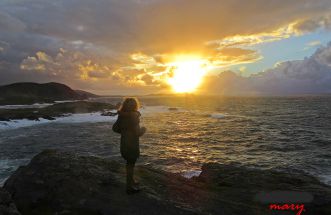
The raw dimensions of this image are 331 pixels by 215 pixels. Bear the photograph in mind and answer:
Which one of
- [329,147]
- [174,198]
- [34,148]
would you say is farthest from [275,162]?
[34,148]

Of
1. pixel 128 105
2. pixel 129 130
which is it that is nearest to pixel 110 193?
pixel 129 130

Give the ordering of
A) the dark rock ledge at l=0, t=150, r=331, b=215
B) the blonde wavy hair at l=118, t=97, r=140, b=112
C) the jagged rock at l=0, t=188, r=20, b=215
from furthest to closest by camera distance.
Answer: the blonde wavy hair at l=118, t=97, r=140, b=112
the dark rock ledge at l=0, t=150, r=331, b=215
the jagged rock at l=0, t=188, r=20, b=215

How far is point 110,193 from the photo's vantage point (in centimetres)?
870

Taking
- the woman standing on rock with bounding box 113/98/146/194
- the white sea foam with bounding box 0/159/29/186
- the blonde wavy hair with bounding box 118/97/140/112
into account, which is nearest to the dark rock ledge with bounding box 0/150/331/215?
the woman standing on rock with bounding box 113/98/146/194

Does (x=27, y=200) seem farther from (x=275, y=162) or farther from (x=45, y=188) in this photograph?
(x=275, y=162)

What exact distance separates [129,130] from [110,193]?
176cm

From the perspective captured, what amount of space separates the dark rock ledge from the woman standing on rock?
1.43 ft

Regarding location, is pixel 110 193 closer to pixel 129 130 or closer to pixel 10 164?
pixel 129 130

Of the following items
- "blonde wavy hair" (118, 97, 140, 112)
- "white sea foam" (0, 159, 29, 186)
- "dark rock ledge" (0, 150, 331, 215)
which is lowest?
"white sea foam" (0, 159, 29, 186)

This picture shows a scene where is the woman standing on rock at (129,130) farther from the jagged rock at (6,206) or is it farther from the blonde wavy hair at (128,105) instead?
the jagged rock at (6,206)

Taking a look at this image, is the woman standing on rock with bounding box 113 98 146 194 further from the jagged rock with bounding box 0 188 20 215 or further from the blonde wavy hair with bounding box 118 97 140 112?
the jagged rock with bounding box 0 188 20 215

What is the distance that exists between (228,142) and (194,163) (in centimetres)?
1152

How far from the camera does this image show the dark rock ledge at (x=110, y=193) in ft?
26.8

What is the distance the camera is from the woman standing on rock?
8.70 metres
